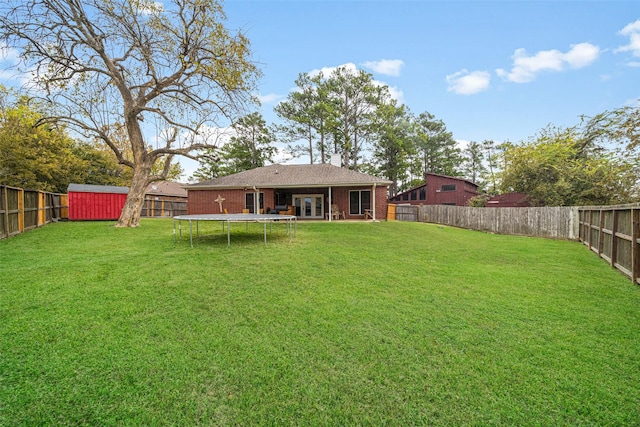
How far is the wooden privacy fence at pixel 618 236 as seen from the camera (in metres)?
5.30

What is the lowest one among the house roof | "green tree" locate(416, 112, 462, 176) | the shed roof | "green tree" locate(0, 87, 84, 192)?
the shed roof

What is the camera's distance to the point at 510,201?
21875 millimetres

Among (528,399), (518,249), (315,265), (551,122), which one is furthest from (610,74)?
(528,399)

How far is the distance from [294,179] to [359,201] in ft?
14.9

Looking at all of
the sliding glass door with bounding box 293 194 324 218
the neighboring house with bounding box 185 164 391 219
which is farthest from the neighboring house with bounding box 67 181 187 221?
the sliding glass door with bounding box 293 194 324 218

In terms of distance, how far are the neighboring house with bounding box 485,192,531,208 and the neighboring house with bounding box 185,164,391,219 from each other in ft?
34.7

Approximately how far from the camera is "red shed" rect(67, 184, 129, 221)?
16219mm

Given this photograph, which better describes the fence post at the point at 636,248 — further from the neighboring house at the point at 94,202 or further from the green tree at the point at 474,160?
the green tree at the point at 474,160

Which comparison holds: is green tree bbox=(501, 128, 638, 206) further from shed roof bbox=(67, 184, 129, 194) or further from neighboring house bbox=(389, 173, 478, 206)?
shed roof bbox=(67, 184, 129, 194)

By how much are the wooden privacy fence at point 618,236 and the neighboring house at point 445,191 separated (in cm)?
1982

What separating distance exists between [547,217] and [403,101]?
77.7 feet

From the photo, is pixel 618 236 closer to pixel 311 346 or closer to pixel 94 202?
pixel 311 346

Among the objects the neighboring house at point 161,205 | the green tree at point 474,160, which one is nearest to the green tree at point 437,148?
the green tree at point 474,160

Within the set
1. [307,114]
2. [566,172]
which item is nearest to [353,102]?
[307,114]
